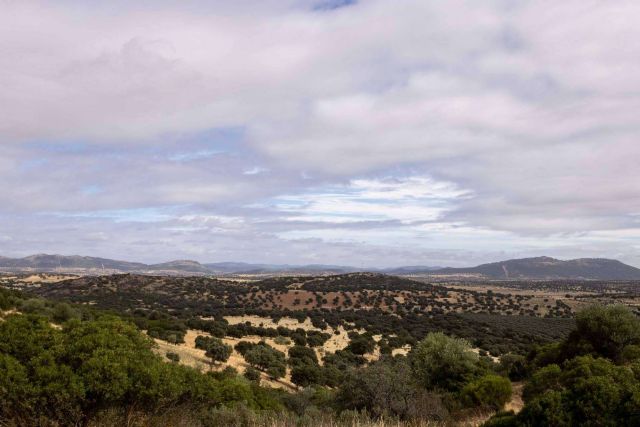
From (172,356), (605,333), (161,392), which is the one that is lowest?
(172,356)

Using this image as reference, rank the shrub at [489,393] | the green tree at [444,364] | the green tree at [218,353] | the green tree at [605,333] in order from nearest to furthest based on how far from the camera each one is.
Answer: the shrub at [489,393] < the green tree at [444,364] < the green tree at [605,333] < the green tree at [218,353]

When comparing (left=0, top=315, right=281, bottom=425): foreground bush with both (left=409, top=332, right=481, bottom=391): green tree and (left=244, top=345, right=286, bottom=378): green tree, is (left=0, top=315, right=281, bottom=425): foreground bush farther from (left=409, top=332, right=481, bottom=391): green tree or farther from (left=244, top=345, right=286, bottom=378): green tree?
(left=244, top=345, right=286, bottom=378): green tree

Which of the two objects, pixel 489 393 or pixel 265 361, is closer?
pixel 489 393

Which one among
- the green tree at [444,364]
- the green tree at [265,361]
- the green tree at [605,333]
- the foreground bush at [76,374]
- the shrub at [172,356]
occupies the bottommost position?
the green tree at [265,361]

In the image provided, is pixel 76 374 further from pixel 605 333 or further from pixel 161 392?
pixel 605 333

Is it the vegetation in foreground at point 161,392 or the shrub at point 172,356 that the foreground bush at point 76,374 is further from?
the shrub at point 172,356

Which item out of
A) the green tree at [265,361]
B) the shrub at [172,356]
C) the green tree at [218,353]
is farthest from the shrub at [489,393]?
the green tree at [218,353]

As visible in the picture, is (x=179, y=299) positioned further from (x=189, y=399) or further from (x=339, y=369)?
(x=189, y=399)

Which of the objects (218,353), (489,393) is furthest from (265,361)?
(489,393)

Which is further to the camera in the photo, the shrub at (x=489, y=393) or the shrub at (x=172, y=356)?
the shrub at (x=172, y=356)

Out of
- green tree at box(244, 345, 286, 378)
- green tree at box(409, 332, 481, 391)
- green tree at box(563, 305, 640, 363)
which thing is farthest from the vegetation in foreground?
green tree at box(244, 345, 286, 378)

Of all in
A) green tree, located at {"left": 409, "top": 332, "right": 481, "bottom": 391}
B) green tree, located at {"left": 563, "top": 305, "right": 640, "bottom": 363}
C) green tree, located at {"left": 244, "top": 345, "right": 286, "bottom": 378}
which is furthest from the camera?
green tree, located at {"left": 244, "top": 345, "right": 286, "bottom": 378}

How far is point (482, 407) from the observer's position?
17625 millimetres

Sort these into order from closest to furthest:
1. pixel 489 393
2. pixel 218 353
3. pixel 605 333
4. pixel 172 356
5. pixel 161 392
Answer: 1. pixel 161 392
2. pixel 489 393
3. pixel 605 333
4. pixel 172 356
5. pixel 218 353
